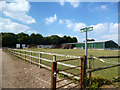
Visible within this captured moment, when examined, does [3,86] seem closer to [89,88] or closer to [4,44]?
[89,88]

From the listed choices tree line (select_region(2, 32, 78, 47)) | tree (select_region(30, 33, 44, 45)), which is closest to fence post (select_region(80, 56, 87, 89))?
tree line (select_region(2, 32, 78, 47))

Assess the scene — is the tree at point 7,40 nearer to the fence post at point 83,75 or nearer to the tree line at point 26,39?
the tree line at point 26,39

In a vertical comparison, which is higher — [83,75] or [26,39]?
[26,39]

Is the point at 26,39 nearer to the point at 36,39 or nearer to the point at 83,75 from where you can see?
the point at 36,39

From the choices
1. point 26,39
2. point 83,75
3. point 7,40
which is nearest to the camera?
point 83,75

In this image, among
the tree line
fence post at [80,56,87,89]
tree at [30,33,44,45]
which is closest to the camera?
fence post at [80,56,87,89]

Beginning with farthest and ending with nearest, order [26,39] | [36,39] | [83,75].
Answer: [36,39] < [26,39] < [83,75]

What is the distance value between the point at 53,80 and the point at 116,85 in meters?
2.55

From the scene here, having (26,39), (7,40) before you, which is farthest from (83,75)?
(26,39)

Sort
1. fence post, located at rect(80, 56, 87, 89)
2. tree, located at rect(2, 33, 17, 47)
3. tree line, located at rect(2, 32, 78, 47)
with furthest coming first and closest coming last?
tree line, located at rect(2, 32, 78, 47)
tree, located at rect(2, 33, 17, 47)
fence post, located at rect(80, 56, 87, 89)

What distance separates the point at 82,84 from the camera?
3.05 meters

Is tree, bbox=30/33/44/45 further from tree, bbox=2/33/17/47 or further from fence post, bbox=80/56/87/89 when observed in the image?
fence post, bbox=80/56/87/89

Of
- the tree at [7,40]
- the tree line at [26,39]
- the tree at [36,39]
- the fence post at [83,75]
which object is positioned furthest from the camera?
the tree at [36,39]

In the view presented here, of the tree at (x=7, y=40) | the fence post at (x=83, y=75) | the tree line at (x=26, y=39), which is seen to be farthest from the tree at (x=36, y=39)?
the fence post at (x=83, y=75)
